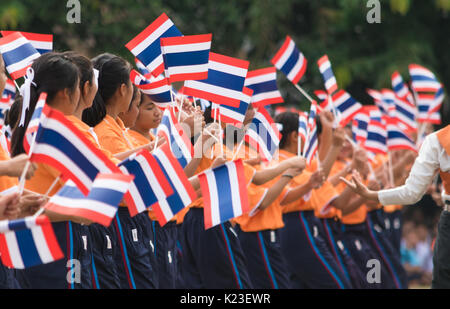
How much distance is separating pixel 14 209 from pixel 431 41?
11.3 m

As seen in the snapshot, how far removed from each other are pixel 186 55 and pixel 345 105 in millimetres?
3732

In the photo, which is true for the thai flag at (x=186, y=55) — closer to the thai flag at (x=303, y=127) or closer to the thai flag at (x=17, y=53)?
the thai flag at (x=17, y=53)

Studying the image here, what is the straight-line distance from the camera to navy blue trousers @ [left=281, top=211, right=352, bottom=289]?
6773 millimetres

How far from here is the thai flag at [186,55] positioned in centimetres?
461

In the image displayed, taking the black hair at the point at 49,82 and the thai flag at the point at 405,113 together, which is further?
the thai flag at the point at 405,113

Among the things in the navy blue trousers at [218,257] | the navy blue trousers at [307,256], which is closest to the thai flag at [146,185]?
the navy blue trousers at [218,257]

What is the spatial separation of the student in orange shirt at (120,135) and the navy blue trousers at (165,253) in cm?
40

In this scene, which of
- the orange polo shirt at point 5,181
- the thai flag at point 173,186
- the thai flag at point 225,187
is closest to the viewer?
the orange polo shirt at point 5,181

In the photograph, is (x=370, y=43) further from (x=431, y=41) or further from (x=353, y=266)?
(x=353, y=266)

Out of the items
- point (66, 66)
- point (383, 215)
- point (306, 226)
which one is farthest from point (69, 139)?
point (383, 215)

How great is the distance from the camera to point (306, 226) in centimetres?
700

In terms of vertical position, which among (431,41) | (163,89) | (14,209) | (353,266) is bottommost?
(353,266)

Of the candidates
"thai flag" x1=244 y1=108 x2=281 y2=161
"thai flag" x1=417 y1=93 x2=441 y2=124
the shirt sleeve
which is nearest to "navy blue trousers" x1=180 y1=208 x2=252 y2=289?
"thai flag" x1=244 y1=108 x2=281 y2=161

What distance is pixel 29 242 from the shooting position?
334 cm
